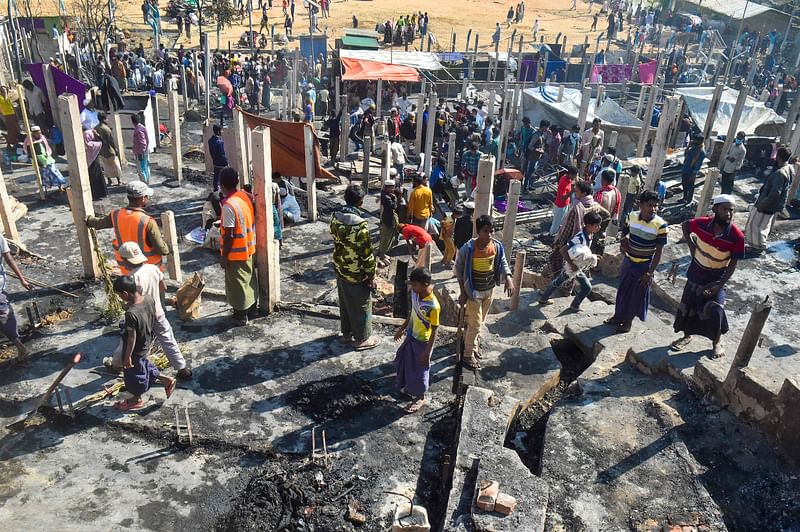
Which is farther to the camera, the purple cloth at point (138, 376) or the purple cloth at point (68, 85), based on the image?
the purple cloth at point (68, 85)

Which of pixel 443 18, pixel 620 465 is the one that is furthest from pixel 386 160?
pixel 443 18

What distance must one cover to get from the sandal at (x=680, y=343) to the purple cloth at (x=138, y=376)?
5.25 meters

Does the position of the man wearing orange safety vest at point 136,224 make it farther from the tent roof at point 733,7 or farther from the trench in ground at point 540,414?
the tent roof at point 733,7

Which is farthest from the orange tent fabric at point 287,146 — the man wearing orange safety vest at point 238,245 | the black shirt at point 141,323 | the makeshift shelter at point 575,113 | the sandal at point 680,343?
the makeshift shelter at point 575,113

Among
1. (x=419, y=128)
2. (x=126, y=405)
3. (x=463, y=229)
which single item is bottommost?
(x=419, y=128)

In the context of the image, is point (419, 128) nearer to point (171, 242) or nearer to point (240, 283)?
point (171, 242)

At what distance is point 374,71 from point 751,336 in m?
18.4

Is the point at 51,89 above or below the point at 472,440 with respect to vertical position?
above

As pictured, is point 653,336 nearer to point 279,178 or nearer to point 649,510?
point 649,510

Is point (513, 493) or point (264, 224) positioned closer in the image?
point (513, 493)

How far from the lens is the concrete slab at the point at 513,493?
4.05 meters

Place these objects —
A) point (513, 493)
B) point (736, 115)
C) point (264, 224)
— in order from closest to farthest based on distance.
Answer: point (513, 493) < point (264, 224) < point (736, 115)

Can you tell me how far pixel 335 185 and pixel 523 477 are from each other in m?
10.2

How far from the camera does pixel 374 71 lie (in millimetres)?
21625
